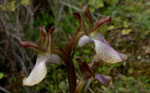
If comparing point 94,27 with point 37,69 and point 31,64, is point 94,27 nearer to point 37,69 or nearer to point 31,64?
point 37,69

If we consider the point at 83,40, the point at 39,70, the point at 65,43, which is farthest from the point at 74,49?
the point at 65,43

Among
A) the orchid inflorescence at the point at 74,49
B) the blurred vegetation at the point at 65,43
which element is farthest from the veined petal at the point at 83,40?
the blurred vegetation at the point at 65,43

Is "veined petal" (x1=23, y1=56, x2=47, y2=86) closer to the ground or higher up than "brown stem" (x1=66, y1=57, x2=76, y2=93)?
higher up

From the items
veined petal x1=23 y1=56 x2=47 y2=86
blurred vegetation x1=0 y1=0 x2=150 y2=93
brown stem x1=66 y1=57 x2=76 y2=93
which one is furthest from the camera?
blurred vegetation x1=0 y1=0 x2=150 y2=93

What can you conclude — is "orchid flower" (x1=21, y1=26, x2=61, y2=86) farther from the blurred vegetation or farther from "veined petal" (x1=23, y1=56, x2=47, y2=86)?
the blurred vegetation

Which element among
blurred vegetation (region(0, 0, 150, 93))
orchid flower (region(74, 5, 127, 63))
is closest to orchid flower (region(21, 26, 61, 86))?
orchid flower (region(74, 5, 127, 63))

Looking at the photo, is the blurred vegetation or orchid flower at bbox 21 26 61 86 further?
the blurred vegetation
